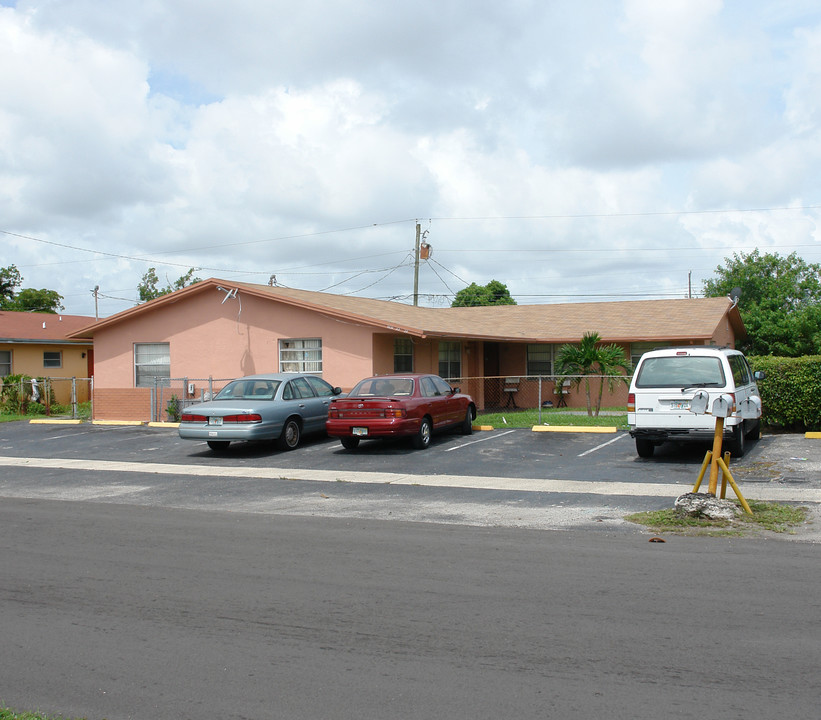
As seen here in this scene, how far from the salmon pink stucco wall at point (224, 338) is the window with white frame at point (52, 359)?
985 centimetres

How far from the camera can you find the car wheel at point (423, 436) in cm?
1648

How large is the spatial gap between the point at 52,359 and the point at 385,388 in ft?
76.1

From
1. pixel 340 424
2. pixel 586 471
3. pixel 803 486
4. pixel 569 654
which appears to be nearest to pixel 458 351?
pixel 340 424

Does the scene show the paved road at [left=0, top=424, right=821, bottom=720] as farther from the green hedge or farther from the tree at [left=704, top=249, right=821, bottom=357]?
the tree at [left=704, top=249, right=821, bottom=357]

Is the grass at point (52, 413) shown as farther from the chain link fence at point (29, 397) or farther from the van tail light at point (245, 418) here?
the van tail light at point (245, 418)

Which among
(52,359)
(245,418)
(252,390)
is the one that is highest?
(52,359)

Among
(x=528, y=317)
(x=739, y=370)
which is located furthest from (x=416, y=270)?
(x=739, y=370)

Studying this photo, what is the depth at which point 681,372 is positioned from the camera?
1393 centimetres

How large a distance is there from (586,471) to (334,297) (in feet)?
47.3

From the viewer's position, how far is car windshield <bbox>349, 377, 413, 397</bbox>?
1672 cm

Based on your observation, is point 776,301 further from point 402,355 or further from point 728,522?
point 728,522

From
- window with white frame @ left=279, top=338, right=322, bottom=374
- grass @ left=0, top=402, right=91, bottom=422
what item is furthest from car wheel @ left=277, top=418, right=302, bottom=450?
grass @ left=0, top=402, right=91, bottom=422

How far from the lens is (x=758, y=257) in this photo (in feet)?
141

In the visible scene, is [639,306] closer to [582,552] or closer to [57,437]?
[57,437]
